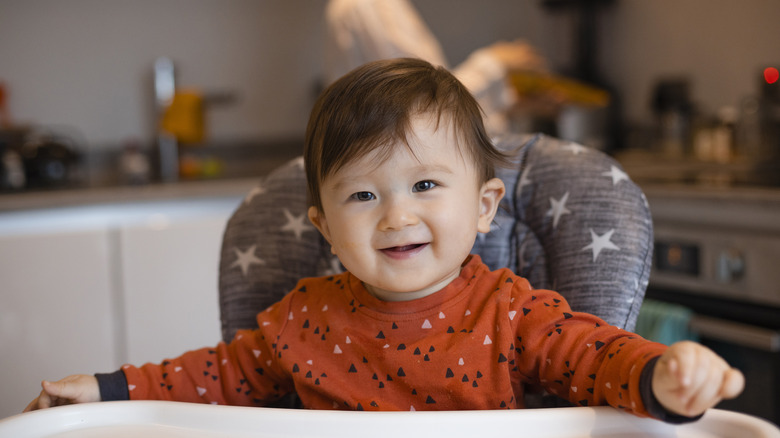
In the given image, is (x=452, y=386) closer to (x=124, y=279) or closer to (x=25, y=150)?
(x=124, y=279)

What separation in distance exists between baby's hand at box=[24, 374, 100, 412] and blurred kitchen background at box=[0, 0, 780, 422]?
1.22m

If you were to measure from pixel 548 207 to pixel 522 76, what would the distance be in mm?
1602

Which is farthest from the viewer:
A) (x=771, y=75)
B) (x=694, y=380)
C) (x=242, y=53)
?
(x=242, y=53)

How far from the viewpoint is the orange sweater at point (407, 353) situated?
0.81m

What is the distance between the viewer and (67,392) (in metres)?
0.85

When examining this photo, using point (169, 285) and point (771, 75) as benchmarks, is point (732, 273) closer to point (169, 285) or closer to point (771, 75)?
point (771, 75)

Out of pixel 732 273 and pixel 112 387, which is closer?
pixel 112 387

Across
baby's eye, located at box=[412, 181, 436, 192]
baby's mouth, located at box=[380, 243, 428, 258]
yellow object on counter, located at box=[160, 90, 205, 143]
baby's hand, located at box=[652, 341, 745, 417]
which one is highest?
yellow object on counter, located at box=[160, 90, 205, 143]

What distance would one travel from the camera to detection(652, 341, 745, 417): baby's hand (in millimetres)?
603

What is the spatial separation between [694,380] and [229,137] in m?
2.45

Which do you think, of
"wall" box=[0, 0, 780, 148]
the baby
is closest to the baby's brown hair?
the baby

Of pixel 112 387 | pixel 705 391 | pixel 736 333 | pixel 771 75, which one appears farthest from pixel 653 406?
pixel 771 75

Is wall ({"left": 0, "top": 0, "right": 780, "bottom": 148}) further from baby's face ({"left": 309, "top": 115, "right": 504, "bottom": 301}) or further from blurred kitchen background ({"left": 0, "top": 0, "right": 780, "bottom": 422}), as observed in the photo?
baby's face ({"left": 309, "top": 115, "right": 504, "bottom": 301})

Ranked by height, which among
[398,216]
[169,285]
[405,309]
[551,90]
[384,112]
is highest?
[551,90]
